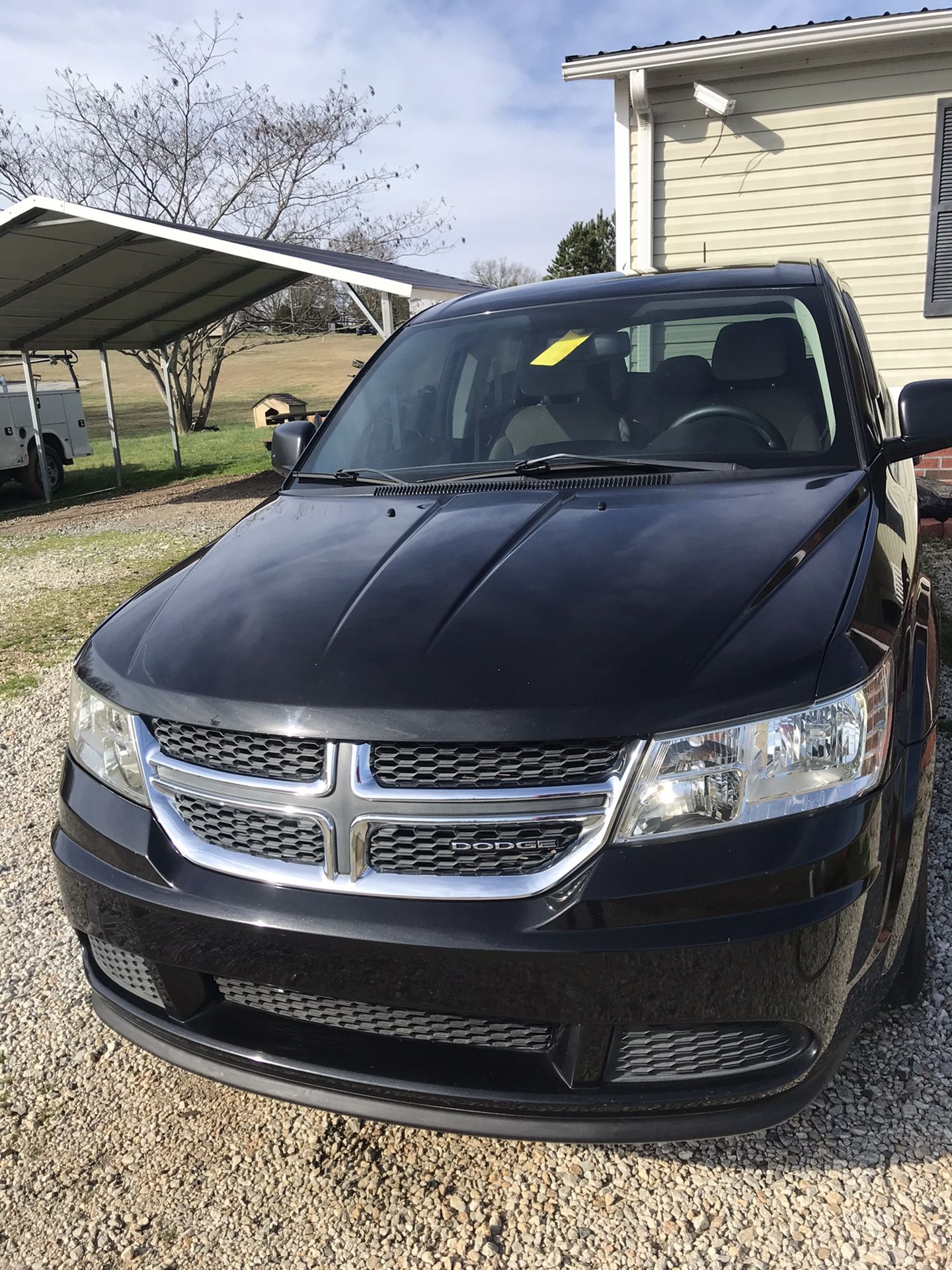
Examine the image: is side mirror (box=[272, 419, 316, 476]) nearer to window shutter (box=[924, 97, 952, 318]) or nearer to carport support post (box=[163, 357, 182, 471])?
window shutter (box=[924, 97, 952, 318])

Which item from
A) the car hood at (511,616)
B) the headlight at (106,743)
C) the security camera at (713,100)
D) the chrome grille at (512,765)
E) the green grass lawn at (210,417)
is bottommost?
the green grass lawn at (210,417)

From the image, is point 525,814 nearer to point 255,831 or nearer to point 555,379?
point 255,831

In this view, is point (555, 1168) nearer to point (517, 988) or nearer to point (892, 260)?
point (517, 988)

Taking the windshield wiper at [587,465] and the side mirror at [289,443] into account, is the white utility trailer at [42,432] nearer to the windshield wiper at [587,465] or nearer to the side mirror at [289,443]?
the side mirror at [289,443]

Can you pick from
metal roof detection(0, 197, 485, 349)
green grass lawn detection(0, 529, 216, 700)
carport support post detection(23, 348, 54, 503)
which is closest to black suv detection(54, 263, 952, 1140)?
green grass lawn detection(0, 529, 216, 700)

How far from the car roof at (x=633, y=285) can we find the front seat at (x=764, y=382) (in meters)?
0.23

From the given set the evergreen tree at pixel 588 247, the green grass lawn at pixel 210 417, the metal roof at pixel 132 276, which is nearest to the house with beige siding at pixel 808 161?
the metal roof at pixel 132 276

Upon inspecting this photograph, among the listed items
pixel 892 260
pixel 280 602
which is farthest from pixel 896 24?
pixel 280 602

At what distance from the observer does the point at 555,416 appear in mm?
2965

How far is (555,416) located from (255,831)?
1663mm

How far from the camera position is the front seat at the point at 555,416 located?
285 cm

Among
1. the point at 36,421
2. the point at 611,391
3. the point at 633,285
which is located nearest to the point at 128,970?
the point at 611,391

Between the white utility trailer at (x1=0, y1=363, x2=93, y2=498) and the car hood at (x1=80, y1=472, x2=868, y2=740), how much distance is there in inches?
474

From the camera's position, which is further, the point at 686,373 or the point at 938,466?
the point at 938,466
